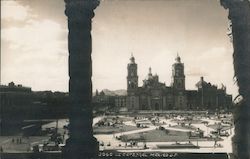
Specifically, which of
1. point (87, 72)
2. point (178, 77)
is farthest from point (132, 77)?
point (87, 72)

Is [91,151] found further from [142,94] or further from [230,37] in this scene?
[142,94]

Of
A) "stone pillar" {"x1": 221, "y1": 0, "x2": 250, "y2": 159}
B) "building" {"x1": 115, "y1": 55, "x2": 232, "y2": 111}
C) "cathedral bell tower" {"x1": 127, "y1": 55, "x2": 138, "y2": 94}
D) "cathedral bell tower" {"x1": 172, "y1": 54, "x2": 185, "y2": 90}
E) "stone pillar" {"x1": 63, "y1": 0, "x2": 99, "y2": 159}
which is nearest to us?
"stone pillar" {"x1": 221, "y1": 0, "x2": 250, "y2": 159}

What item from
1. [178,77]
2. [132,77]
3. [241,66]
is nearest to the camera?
[241,66]

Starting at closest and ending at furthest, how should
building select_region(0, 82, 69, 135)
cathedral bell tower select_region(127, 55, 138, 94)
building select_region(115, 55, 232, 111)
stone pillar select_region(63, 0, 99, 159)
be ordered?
stone pillar select_region(63, 0, 99, 159), building select_region(0, 82, 69, 135), building select_region(115, 55, 232, 111), cathedral bell tower select_region(127, 55, 138, 94)

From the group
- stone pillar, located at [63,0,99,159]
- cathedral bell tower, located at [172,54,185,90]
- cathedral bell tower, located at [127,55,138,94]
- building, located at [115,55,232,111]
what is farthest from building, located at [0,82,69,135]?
cathedral bell tower, located at [172,54,185,90]

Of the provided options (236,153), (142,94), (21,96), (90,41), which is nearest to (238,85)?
(236,153)

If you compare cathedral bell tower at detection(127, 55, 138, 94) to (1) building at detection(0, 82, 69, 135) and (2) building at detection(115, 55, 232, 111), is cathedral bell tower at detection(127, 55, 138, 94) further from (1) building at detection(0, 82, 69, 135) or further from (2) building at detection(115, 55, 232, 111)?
(1) building at detection(0, 82, 69, 135)

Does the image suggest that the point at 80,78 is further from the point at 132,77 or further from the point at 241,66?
the point at 132,77

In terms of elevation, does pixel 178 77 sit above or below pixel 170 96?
above
